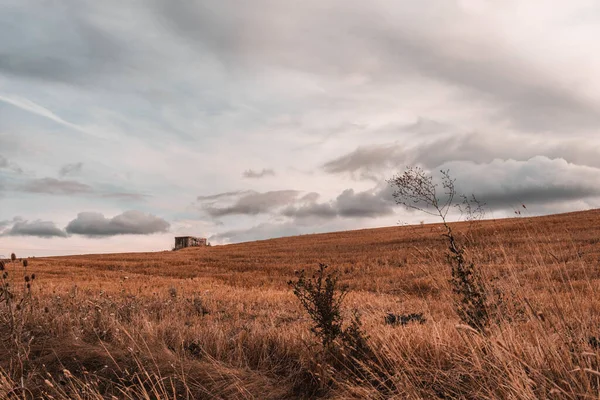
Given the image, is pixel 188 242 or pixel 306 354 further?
pixel 188 242

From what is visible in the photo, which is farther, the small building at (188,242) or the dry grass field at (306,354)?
the small building at (188,242)

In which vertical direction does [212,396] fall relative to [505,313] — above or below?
below

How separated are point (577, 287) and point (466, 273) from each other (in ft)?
32.0

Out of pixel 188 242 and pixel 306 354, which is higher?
pixel 188 242

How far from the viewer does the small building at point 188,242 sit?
53.0m

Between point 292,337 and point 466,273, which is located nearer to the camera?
point 466,273

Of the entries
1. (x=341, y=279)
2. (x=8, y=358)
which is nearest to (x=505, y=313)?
(x=8, y=358)

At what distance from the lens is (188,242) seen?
53.1m

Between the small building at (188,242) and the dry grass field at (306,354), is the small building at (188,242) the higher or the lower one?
the higher one

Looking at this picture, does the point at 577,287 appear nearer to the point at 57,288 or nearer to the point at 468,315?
the point at 468,315

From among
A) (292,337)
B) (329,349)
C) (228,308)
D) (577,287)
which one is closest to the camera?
(329,349)

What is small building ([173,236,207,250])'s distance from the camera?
174 feet

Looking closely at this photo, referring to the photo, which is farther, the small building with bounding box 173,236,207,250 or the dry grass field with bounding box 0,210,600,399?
the small building with bounding box 173,236,207,250

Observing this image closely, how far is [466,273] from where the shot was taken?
5078mm
